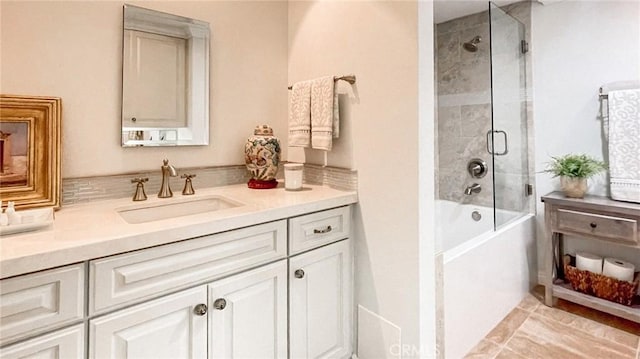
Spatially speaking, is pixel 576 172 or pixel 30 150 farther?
pixel 576 172

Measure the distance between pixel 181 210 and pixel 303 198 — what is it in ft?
1.83

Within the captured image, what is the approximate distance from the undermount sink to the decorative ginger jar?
0.78ft

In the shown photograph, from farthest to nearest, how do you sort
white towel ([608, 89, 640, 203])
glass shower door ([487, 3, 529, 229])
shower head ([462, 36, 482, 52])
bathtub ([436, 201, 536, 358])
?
1. shower head ([462, 36, 482, 52])
2. glass shower door ([487, 3, 529, 229])
3. white towel ([608, 89, 640, 203])
4. bathtub ([436, 201, 536, 358])

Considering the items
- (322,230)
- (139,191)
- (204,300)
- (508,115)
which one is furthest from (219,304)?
(508,115)

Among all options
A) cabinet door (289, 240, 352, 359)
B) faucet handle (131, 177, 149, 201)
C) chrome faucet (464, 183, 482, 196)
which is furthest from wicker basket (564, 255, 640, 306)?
faucet handle (131, 177, 149, 201)

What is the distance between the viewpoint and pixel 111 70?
140 centimetres

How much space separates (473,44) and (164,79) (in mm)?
2344

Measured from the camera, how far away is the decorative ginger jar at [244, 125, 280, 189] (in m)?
1.67

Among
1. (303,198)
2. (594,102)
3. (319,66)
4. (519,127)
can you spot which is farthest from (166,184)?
(594,102)

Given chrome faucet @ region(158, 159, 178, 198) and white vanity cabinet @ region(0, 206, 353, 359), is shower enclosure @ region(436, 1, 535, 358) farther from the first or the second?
chrome faucet @ region(158, 159, 178, 198)

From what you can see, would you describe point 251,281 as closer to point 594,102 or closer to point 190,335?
point 190,335

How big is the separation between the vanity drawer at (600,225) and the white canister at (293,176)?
1814mm

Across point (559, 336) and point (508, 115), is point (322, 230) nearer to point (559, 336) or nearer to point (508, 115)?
point (559, 336)

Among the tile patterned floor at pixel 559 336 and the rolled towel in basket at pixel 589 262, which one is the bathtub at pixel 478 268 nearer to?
the tile patterned floor at pixel 559 336
